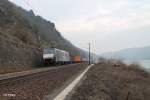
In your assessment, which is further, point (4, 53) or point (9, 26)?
point (9, 26)

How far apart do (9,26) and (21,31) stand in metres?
4.73

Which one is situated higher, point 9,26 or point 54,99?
point 9,26

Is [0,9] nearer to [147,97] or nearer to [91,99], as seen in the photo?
[147,97]

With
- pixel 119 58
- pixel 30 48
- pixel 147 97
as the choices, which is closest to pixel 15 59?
pixel 30 48

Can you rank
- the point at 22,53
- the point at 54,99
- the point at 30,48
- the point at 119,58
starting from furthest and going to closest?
the point at 119,58, the point at 30,48, the point at 22,53, the point at 54,99

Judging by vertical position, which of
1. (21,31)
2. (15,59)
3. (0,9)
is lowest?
(15,59)

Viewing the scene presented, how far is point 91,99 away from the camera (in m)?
17.4

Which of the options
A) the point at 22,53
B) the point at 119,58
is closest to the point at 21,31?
the point at 22,53

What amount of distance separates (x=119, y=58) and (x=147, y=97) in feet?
252

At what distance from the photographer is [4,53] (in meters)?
49.0

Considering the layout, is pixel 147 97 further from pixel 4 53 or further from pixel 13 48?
pixel 13 48

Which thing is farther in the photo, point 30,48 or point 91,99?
point 30,48

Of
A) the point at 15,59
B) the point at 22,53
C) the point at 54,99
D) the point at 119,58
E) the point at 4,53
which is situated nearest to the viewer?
the point at 54,99

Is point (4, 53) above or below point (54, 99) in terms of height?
above
